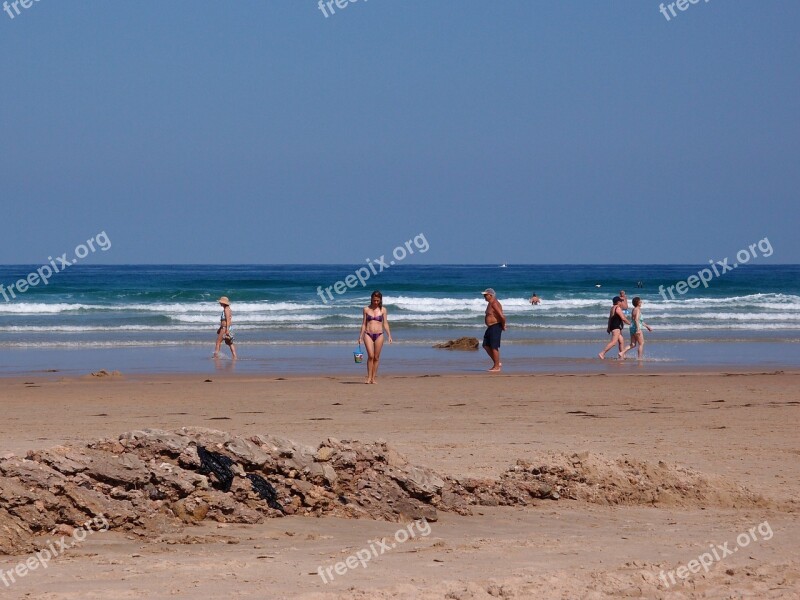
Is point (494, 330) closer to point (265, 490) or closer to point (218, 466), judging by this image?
point (265, 490)

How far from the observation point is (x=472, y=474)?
7.40 m

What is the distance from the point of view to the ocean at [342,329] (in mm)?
19203

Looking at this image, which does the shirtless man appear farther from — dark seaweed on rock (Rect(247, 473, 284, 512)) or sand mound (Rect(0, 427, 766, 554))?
dark seaweed on rock (Rect(247, 473, 284, 512))

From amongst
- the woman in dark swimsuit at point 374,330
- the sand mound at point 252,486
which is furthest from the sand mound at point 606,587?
the woman in dark swimsuit at point 374,330

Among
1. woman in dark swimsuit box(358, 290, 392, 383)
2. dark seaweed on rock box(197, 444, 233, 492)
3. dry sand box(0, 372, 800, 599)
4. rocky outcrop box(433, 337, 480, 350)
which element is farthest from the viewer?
rocky outcrop box(433, 337, 480, 350)

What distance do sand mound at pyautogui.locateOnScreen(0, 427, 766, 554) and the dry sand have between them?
0.46ft

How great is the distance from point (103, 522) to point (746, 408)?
8808 mm

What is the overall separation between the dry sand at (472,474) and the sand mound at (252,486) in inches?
5.5

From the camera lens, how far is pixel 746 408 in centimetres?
1183

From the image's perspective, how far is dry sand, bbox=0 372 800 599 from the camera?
184 inches

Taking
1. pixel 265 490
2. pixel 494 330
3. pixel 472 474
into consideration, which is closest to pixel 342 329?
pixel 494 330

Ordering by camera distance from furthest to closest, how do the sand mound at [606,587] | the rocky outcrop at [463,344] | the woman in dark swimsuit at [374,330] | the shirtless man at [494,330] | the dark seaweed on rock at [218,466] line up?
the rocky outcrop at [463,344] → the shirtless man at [494,330] → the woman in dark swimsuit at [374,330] → the dark seaweed on rock at [218,466] → the sand mound at [606,587]

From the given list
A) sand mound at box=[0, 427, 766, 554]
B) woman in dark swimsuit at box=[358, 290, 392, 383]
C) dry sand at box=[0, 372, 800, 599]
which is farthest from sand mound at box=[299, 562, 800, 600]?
woman in dark swimsuit at box=[358, 290, 392, 383]

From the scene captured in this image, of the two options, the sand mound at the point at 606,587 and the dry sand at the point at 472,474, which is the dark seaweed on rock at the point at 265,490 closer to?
the dry sand at the point at 472,474
